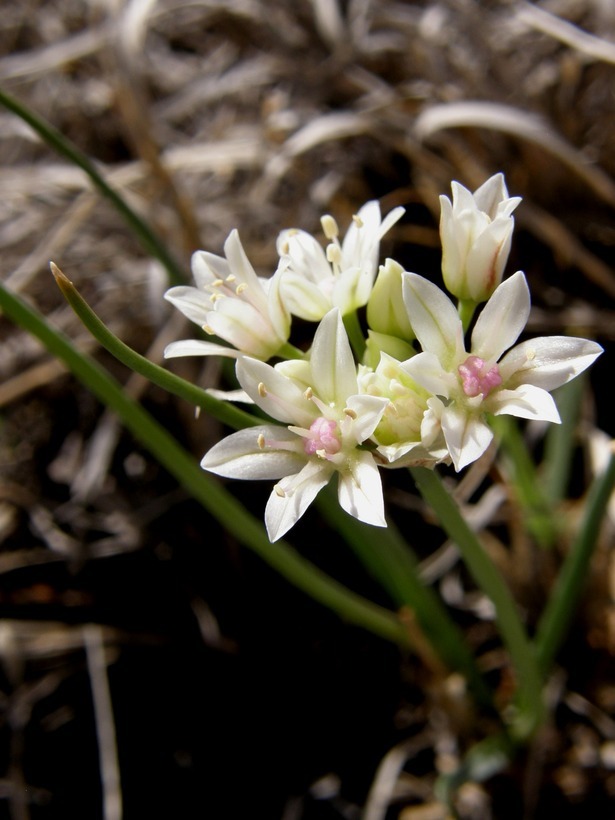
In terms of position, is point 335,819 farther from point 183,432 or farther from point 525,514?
point 183,432

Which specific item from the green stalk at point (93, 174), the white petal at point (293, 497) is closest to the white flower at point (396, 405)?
the white petal at point (293, 497)

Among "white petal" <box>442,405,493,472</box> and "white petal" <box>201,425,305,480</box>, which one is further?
"white petal" <box>201,425,305,480</box>

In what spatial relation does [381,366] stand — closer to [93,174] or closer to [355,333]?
[355,333]

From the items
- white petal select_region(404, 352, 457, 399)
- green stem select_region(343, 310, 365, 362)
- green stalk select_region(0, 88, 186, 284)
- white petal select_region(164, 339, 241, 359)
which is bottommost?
white petal select_region(404, 352, 457, 399)

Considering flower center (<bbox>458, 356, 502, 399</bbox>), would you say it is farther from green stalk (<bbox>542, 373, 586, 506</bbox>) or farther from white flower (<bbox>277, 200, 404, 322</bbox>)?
green stalk (<bbox>542, 373, 586, 506</bbox>)

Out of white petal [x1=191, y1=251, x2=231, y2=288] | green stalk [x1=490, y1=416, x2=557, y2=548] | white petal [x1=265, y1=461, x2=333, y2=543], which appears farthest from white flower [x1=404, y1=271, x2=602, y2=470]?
green stalk [x1=490, y1=416, x2=557, y2=548]

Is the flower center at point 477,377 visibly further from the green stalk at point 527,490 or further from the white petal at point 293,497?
the green stalk at point 527,490
